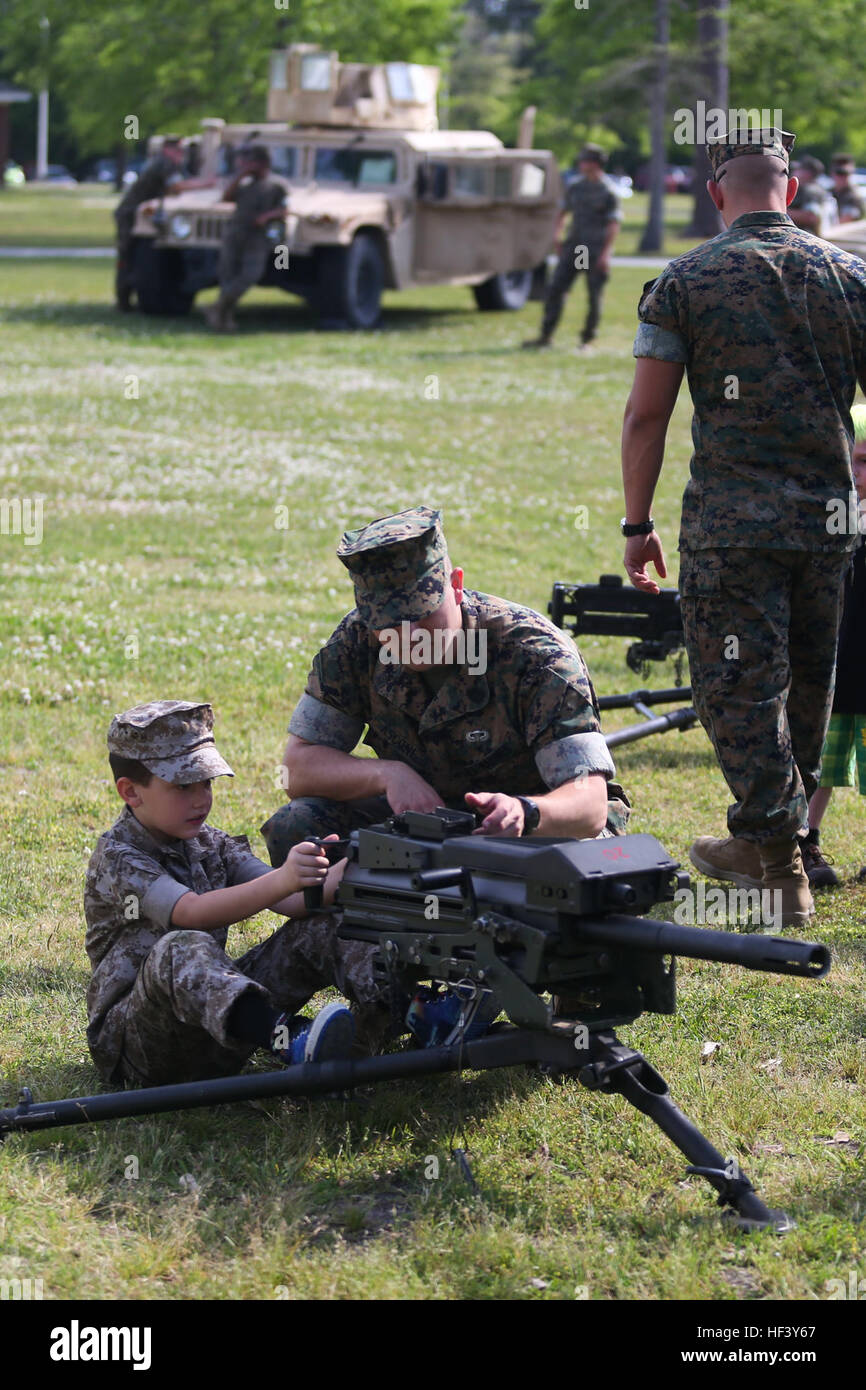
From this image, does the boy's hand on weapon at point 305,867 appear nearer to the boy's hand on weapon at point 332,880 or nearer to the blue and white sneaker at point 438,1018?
the boy's hand on weapon at point 332,880

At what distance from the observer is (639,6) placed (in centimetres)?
4316

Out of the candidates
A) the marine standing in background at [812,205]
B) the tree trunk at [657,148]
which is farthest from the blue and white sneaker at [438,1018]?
the tree trunk at [657,148]

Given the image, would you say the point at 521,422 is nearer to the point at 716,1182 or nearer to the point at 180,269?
the point at 180,269

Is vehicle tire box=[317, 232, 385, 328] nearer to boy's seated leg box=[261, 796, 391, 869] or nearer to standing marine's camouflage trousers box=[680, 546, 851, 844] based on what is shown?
standing marine's camouflage trousers box=[680, 546, 851, 844]

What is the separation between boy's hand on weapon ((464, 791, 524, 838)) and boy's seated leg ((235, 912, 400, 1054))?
0.43 meters

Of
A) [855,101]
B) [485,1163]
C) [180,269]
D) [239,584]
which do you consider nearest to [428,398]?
[180,269]

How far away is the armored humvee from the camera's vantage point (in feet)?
70.1

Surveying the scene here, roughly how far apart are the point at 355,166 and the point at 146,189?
2.67 meters

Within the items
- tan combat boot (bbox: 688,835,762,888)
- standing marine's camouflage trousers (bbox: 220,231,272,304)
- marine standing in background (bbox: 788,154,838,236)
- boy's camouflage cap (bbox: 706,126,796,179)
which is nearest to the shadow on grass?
standing marine's camouflage trousers (bbox: 220,231,272,304)

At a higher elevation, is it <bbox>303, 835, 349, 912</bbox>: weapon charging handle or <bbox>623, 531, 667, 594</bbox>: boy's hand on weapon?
<bbox>623, 531, 667, 594</bbox>: boy's hand on weapon

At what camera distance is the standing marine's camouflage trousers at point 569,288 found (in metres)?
19.5

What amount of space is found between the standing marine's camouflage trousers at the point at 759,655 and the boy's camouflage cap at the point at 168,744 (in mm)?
1530

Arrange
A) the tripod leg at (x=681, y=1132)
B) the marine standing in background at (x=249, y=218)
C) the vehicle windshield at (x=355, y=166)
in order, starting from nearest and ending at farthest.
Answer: the tripod leg at (x=681, y=1132), the marine standing in background at (x=249, y=218), the vehicle windshield at (x=355, y=166)

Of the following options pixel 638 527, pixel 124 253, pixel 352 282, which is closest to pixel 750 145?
pixel 638 527
